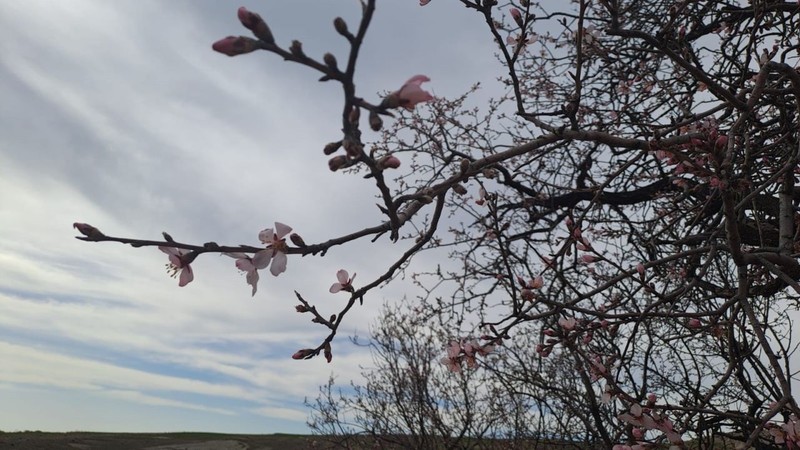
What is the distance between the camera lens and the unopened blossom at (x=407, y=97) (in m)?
1.05

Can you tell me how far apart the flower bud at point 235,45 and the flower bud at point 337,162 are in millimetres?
238

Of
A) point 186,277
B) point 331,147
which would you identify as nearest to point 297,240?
point 186,277

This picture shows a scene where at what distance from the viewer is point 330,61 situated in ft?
3.19

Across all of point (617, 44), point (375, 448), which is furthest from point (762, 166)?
point (375, 448)

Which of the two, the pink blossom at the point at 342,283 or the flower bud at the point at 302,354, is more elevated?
the pink blossom at the point at 342,283

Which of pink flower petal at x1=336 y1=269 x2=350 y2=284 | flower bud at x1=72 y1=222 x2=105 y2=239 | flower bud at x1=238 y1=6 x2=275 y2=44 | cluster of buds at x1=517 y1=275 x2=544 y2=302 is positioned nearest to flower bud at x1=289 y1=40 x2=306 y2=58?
flower bud at x1=238 y1=6 x2=275 y2=44

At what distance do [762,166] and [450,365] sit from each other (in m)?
2.45

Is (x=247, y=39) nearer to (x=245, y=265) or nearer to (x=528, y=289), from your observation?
(x=245, y=265)

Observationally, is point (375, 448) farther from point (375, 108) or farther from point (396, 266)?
point (375, 108)

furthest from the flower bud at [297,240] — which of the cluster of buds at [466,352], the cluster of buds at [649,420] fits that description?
the cluster of buds at [649,420]

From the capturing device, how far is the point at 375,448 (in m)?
A: 6.11

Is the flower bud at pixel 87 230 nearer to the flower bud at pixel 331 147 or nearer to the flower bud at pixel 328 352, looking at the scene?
the flower bud at pixel 331 147

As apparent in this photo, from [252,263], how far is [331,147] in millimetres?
570

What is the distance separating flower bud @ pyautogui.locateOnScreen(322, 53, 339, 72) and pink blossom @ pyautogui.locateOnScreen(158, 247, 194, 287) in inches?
28.5
